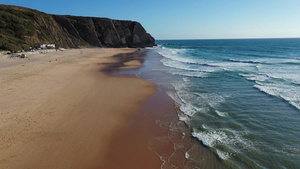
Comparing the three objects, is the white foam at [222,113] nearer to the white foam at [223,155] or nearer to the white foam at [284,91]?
the white foam at [223,155]

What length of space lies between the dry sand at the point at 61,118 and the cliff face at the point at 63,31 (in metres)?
26.7

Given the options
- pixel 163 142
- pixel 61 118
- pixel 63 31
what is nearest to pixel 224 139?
pixel 163 142

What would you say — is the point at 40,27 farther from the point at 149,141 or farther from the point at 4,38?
the point at 149,141

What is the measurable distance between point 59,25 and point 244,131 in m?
68.5

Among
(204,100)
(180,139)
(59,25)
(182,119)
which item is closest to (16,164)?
(180,139)

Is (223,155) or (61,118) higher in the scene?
(61,118)

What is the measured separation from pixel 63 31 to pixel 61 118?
60536 millimetres

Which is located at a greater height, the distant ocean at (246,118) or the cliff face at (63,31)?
the cliff face at (63,31)

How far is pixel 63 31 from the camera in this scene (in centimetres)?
6272

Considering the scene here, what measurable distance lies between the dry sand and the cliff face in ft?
87.5

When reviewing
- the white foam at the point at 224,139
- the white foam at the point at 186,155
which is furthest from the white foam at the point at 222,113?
the white foam at the point at 186,155

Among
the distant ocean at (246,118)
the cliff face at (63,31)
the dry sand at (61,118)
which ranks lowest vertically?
the distant ocean at (246,118)

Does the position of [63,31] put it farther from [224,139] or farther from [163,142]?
[224,139]

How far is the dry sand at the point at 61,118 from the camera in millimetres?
7617
